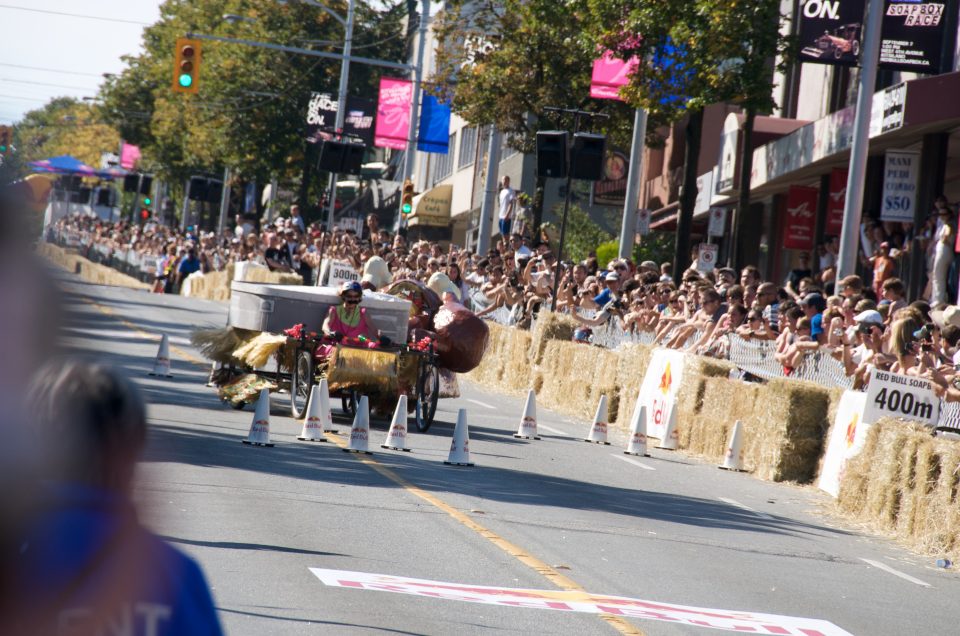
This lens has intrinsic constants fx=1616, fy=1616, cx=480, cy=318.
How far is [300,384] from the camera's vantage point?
17.5 metres

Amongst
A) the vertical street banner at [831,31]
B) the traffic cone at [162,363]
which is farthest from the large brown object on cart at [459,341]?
the vertical street banner at [831,31]

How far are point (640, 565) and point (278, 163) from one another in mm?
63179

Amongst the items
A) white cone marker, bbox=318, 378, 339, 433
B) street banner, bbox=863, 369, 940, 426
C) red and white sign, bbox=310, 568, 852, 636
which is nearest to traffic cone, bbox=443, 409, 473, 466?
white cone marker, bbox=318, 378, 339, 433

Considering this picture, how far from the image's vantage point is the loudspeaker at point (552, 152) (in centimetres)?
2680

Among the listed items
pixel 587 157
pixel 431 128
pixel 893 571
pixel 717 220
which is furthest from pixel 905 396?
pixel 431 128

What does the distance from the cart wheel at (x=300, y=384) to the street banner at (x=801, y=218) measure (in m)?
19.6

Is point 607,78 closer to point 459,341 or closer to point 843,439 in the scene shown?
point 459,341

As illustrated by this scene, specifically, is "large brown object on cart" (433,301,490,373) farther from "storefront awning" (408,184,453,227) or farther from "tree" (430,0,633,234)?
"storefront awning" (408,184,453,227)

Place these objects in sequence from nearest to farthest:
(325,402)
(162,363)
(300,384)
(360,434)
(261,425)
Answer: (261,425)
(360,434)
(325,402)
(300,384)
(162,363)

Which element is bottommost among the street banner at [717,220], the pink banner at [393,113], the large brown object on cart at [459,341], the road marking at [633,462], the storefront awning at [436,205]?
the road marking at [633,462]

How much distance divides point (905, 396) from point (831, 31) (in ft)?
41.0

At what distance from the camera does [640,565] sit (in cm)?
992

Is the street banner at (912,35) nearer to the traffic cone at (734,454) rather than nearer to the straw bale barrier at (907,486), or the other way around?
the traffic cone at (734,454)

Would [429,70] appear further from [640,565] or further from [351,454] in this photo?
[640,565]
